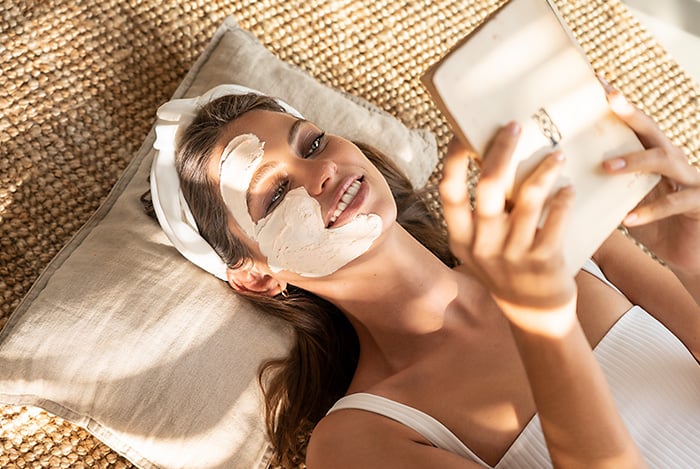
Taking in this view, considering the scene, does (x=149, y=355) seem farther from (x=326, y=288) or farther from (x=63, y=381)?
(x=326, y=288)

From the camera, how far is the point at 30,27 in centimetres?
153

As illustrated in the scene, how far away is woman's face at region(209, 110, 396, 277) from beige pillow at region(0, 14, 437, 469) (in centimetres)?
19

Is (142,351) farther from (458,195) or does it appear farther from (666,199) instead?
(666,199)

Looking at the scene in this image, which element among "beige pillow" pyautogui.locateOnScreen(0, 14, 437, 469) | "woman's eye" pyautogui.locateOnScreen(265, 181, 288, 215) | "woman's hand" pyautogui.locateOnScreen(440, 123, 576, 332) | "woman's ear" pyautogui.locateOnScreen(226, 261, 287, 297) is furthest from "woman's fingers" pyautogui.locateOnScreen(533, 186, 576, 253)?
"beige pillow" pyautogui.locateOnScreen(0, 14, 437, 469)

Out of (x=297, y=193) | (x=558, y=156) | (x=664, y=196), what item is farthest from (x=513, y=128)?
(x=297, y=193)

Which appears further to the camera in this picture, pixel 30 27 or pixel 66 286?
pixel 30 27

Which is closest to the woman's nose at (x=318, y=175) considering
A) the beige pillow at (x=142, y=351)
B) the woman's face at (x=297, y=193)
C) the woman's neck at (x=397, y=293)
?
the woman's face at (x=297, y=193)

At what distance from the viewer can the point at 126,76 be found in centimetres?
156

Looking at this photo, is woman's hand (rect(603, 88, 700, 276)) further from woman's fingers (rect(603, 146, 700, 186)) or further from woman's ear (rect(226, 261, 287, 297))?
woman's ear (rect(226, 261, 287, 297))

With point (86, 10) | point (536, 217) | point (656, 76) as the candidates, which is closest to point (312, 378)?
point (536, 217)

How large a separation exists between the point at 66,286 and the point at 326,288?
17.5 inches

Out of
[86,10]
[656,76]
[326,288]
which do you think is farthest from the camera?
[656,76]

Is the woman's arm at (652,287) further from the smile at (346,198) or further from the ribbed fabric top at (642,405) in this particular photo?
the smile at (346,198)

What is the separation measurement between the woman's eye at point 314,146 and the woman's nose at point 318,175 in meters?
0.05
